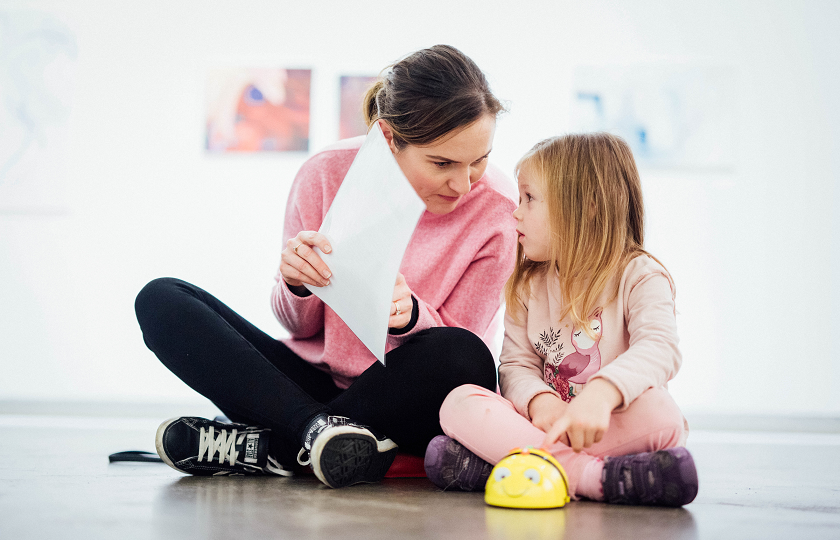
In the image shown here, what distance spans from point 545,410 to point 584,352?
0.46 ft

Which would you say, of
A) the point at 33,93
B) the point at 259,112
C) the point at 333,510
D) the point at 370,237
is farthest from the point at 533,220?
the point at 33,93

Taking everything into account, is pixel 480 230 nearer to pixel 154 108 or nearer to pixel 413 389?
pixel 413 389

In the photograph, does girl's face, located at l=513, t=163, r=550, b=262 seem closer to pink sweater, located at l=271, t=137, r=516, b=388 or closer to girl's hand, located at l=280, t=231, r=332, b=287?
pink sweater, located at l=271, t=137, r=516, b=388

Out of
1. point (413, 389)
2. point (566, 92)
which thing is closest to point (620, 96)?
point (566, 92)

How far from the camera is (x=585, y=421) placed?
78 cm

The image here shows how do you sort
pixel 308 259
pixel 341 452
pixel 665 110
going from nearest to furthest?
pixel 341 452 → pixel 308 259 → pixel 665 110

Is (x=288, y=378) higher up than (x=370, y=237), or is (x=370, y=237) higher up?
(x=370, y=237)

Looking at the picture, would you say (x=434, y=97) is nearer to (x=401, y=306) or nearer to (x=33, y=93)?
(x=401, y=306)

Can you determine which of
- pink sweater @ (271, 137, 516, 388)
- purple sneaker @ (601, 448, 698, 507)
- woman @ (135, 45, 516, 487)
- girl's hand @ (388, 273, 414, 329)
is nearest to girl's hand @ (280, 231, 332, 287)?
woman @ (135, 45, 516, 487)

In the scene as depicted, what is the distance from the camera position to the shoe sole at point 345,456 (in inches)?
32.9

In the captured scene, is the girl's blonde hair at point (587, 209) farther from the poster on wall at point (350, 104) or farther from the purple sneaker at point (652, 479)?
the poster on wall at point (350, 104)

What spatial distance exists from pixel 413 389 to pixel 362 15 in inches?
79.1

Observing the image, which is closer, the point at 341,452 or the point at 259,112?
the point at 341,452

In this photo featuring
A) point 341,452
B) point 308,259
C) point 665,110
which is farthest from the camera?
point 665,110
